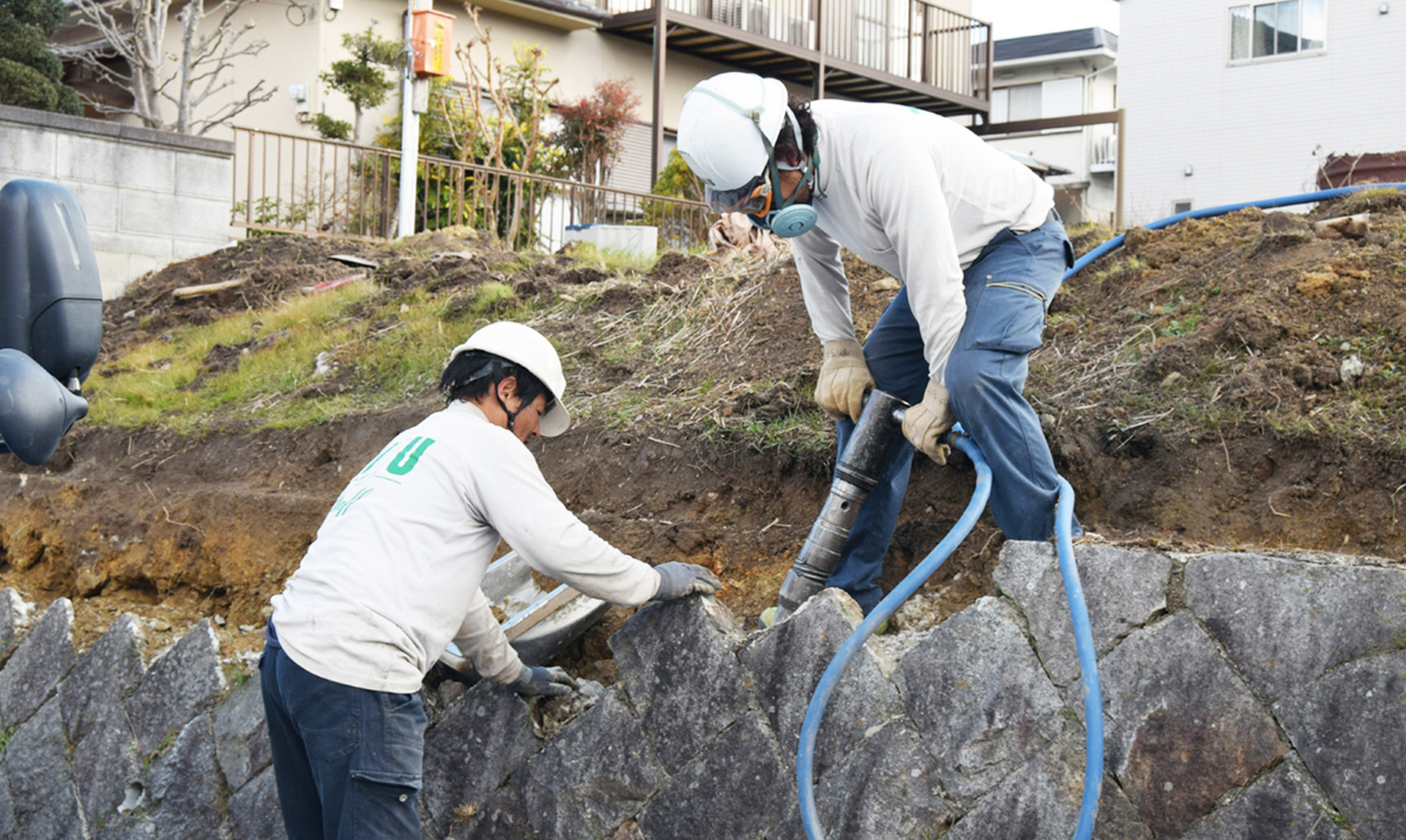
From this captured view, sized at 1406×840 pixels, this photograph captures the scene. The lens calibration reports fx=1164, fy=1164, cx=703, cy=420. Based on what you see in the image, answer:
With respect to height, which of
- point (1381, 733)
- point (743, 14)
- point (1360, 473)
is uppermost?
point (743, 14)

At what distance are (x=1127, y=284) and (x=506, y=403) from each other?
9.94ft

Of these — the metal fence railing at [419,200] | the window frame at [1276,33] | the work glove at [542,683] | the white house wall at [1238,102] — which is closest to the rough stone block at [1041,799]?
the work glove at [542,683]

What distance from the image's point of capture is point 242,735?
4281 millimetres

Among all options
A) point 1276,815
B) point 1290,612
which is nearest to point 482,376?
point 1290,612

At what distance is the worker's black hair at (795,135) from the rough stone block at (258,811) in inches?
111

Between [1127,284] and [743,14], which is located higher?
[743,14]

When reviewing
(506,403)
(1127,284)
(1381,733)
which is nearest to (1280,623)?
(1381,733)

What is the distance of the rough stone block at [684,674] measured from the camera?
132 inches

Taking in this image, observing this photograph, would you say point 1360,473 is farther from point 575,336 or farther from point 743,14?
point 743,14

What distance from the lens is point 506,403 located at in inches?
131

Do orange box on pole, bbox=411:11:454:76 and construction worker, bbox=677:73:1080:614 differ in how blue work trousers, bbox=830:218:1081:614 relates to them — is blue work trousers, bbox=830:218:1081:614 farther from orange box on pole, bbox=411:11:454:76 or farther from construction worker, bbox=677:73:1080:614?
orange box on pole, bbox=411:11:454:76

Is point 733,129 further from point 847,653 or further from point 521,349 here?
point 847,653

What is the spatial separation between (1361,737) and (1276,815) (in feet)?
0.83

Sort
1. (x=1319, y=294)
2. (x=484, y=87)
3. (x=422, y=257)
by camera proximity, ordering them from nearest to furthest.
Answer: (x=1319, y=294) → (x=422, y=257) → (x=484, y=87)
